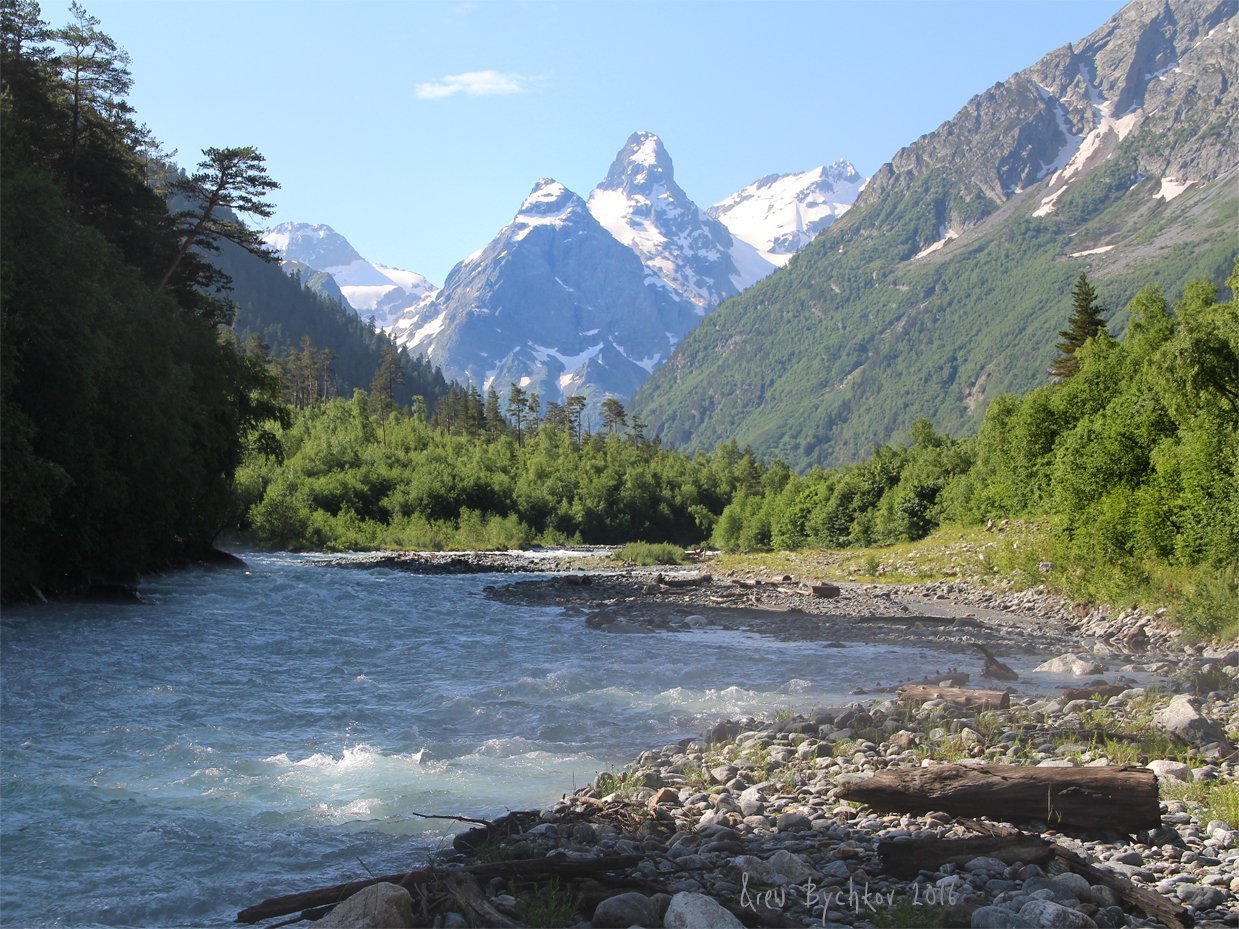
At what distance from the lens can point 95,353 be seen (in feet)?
84.8

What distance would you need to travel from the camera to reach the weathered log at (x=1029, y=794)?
28.0ft

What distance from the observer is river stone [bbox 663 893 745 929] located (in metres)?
6.45

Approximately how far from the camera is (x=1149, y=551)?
2614 centimetres

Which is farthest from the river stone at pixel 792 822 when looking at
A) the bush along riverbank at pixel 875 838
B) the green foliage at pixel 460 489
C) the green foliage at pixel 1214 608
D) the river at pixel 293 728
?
the green foliage at pixel 460 489

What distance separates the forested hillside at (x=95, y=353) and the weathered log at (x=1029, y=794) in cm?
2112

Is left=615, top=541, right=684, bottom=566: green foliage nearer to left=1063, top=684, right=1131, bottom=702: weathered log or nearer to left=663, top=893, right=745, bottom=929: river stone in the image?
left=1063, top=684, right=1131, bottom=702: weathered log

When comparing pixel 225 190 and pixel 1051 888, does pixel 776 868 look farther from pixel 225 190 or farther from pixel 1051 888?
pixel 225 190

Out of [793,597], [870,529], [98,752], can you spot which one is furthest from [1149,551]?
[870,529]

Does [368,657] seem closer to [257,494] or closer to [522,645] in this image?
[522,645]

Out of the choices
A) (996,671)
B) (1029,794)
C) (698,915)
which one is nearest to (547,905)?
(698,915)

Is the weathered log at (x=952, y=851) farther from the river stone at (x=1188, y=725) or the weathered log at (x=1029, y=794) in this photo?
the river stone at (x=1188, y=725)

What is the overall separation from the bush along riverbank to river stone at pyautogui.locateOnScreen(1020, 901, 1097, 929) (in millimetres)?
13

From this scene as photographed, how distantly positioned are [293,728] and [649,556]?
175 feet

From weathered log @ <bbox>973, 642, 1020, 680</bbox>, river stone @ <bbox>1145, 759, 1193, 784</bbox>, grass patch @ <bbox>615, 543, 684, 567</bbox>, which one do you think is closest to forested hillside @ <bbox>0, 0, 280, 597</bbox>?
weathered log @ <bbox>973, 642, 1020, 680</bbox>
